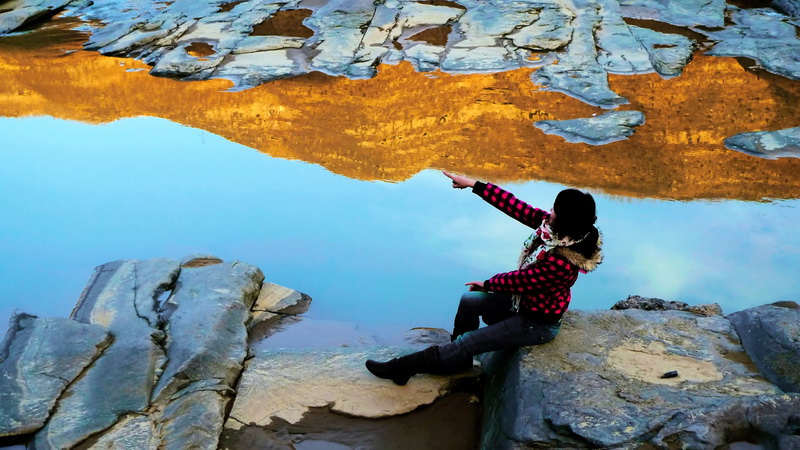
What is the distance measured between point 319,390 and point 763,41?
7497 mm

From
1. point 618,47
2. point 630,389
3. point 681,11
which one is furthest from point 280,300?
point 681,11

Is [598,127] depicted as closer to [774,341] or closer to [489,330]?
[774,341]

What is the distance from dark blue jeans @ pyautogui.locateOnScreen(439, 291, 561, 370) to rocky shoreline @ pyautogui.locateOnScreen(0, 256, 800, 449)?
0.09 metres

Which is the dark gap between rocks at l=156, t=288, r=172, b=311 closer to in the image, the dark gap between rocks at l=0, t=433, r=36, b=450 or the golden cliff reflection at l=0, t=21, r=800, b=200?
the dark gap between rocks at l=0, t=433, r=36, b=450

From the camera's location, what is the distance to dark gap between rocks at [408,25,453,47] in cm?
880

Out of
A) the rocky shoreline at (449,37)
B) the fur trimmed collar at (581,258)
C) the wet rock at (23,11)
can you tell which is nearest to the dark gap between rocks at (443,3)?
the rocky shoreline at (449,37)

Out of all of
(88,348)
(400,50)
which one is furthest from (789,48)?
(88,348)

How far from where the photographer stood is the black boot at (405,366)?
3223mm

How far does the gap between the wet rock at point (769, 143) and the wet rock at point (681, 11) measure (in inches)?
141

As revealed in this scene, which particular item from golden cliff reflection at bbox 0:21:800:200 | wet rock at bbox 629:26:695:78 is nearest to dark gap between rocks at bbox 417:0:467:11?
golden cliff reflection at bbox 0:21:800:200

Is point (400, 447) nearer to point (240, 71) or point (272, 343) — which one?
point (272, 343)

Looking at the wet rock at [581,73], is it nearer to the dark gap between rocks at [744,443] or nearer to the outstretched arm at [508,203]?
the outstretched arm at [508,203]

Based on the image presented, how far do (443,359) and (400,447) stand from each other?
1.38ft

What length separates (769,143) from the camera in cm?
601
